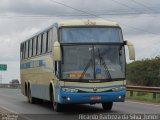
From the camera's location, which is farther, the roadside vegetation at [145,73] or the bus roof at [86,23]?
the roadside vegetation at [145,73]

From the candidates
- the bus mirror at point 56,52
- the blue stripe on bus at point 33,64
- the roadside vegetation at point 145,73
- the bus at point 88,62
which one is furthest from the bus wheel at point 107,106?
the roadside vegetation at point 145,73

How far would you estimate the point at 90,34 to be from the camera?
20703 mm

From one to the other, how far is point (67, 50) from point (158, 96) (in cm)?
1348

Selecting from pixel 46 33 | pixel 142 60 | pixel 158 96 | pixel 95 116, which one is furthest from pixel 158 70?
pixel 95 116

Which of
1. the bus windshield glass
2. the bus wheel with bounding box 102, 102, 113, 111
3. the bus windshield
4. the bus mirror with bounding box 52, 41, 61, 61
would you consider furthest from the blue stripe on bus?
the bus mirror with bounding box 52, 41, 61, 61

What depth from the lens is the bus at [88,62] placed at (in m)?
20.0

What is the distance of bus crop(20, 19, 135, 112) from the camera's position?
20.0 m

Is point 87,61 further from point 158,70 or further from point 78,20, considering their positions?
point 158,70

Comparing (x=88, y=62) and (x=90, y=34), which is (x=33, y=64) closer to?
(x=90, y=34)

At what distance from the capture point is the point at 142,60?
50.7m

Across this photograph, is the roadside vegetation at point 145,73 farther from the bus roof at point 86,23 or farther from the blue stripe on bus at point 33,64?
the bus roof at point 86,23

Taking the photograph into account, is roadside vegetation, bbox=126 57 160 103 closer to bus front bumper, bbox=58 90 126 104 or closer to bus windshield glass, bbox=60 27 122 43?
bus windshield glass, bbox=60 27 122 43

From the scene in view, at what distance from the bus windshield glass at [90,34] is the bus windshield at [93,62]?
246 mm

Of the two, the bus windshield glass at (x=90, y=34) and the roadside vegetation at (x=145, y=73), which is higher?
the bus windshield glass at (x=90, y=34)
